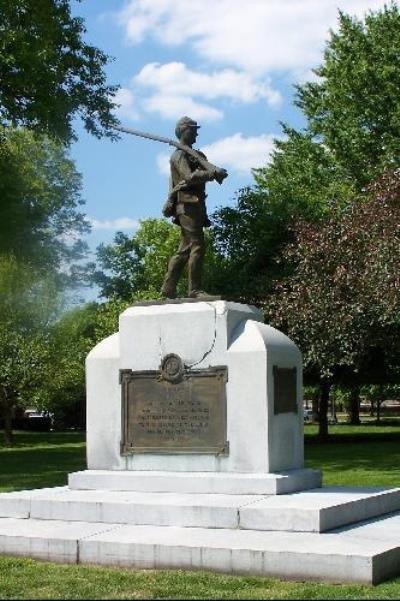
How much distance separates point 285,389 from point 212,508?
2140 mm

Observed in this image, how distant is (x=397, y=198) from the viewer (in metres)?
24.8

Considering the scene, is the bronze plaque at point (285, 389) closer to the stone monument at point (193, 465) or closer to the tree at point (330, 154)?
the stone monument at point (193, 465)

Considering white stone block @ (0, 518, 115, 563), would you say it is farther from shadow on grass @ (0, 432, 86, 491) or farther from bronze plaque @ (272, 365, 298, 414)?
shadow on grass @ (0, 432, 86, 491)

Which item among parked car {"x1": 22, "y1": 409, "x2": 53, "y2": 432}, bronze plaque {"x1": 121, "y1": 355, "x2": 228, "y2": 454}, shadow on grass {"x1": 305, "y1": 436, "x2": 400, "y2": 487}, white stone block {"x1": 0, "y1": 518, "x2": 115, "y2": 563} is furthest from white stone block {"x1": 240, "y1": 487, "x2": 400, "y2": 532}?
parked car {"x1": 22, "y1": 409, "x2": 53, "y2": 432}

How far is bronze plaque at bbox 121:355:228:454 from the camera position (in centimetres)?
1120

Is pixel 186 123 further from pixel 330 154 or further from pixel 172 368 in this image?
pixel 330 154

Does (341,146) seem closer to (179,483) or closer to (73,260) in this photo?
(73,260)

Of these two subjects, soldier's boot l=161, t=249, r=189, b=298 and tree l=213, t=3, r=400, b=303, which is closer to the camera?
soldier's boot l=161, t=249, r=189, b=298

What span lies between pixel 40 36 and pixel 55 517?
1628 cm

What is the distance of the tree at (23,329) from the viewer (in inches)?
1389

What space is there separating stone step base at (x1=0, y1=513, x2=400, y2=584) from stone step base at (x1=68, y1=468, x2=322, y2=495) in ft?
3.47

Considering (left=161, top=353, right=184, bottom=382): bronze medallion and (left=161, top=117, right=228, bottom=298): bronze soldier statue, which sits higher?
(left=161, top=117, right=228, bottom=298): bronze soldier statue

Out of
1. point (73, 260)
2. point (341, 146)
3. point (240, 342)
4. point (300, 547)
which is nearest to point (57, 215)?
point (73, 260)

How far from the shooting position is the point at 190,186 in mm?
12266
